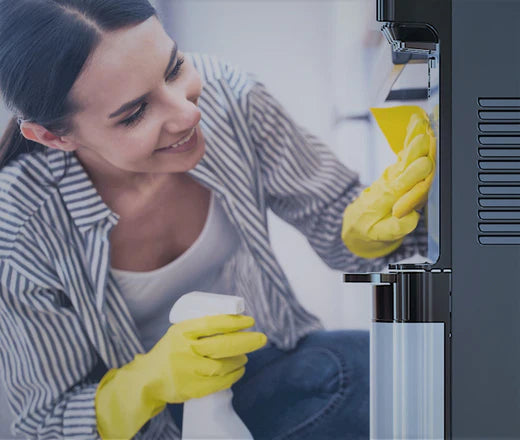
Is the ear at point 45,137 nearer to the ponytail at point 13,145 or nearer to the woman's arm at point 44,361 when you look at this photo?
the ponytail at point 13,145

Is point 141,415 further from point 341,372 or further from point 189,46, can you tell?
point 189,46

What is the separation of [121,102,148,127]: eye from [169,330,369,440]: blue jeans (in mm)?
427

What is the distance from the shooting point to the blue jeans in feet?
3.40

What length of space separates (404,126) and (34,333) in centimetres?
69

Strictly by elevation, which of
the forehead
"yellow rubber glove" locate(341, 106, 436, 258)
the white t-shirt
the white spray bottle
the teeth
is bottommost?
the white spray bottle

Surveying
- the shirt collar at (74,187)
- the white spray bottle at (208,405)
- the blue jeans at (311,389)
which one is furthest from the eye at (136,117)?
the blue jeans at (311,389)

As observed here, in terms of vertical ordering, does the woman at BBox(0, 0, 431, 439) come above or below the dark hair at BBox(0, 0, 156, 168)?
below

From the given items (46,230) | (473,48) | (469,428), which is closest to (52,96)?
(46,230)

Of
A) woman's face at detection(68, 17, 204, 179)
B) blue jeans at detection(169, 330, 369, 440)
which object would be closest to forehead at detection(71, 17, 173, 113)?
woman's face at detection(68, 17, 204, 179)

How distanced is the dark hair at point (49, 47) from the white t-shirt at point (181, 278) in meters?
0.27

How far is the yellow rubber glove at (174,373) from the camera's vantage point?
974 millimetres

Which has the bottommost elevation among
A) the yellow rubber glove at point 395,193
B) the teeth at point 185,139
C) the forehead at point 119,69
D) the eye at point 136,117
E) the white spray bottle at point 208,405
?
the white spray bottle at point 208,405

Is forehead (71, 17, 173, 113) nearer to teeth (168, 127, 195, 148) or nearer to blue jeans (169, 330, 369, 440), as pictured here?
teeth (168, 127, 195, 148)

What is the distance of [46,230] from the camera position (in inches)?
38.8
